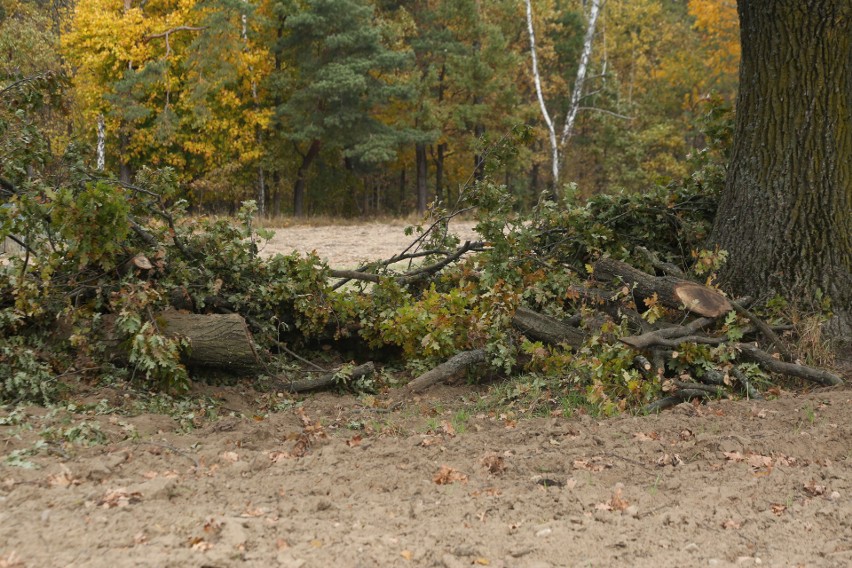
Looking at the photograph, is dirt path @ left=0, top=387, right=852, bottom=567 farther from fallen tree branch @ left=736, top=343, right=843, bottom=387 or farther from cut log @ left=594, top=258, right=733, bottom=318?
cut log @ left=594, top=258, right=733, bottom=318

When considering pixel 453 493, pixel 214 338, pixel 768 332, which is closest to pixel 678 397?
pixel 768 332

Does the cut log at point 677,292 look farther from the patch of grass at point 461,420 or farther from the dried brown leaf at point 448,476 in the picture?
the dried brown leaf at point 448,476

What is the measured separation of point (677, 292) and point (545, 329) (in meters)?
1.09

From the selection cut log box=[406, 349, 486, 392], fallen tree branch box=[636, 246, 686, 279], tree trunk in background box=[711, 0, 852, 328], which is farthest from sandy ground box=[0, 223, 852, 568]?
fallen tree branch box=[636, 246, 686, 279]

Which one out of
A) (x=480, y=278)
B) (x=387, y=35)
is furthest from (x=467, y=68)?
(x=480, y=278)

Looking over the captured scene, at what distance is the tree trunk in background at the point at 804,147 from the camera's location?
6395 millimetres

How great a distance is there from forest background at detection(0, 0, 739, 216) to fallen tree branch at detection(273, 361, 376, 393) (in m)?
16.2

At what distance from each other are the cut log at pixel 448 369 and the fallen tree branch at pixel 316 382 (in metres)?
0.48

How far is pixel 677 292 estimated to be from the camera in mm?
6062

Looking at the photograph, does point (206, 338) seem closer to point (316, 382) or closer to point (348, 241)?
point (316, 382)

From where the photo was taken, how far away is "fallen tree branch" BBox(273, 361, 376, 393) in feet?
22.0

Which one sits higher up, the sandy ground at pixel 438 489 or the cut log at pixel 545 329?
the cut log at pixel 545 329

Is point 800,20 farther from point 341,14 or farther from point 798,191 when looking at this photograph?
point 341,14

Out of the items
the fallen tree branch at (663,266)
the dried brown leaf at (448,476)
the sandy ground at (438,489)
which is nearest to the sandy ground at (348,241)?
the fallen tree branch at (663,266)
